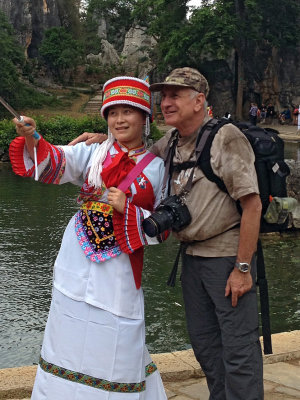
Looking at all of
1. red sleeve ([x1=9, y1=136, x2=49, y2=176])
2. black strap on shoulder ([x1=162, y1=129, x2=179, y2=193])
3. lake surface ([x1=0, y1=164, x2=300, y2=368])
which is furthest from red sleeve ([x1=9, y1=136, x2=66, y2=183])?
lake surface ([x1=0, y1=164, x2=300, y2=368])

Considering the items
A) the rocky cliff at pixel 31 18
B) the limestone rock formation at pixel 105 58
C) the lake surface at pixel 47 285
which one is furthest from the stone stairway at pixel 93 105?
the lake surface at pixel 47 285

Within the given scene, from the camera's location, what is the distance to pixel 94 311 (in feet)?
9.13

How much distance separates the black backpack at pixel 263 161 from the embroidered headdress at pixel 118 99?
0.33 meters

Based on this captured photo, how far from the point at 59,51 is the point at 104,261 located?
36392 millimetres

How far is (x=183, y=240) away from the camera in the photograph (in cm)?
293

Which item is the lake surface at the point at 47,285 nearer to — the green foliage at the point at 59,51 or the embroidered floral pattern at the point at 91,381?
the embroidered floral pattern at the point at 91,381

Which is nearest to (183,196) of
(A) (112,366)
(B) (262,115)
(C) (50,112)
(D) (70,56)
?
(A) (112,366)

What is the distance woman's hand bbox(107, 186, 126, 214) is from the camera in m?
2.73

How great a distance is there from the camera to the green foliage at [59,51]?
37.1 metres

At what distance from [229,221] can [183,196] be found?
24 cm

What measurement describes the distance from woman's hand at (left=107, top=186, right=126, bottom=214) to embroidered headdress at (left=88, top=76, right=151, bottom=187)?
148mm

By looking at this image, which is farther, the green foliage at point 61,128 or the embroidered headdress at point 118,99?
the green foliage at point 61,128

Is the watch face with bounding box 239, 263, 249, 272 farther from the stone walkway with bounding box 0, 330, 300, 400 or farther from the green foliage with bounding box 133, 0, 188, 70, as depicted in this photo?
the green foliage with bounding box 133, 0, 188, 70

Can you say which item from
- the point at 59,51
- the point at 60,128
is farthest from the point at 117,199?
the point at 59,51
